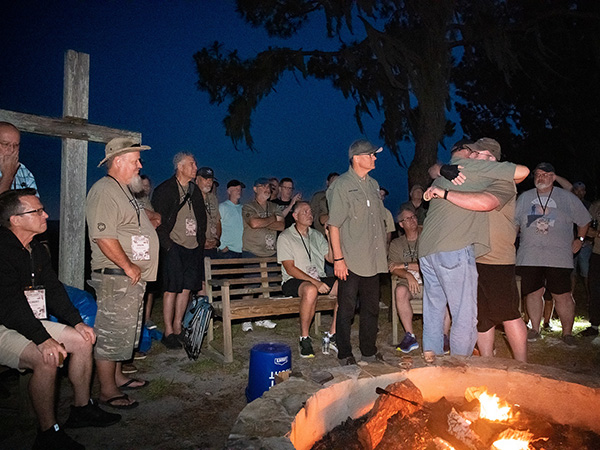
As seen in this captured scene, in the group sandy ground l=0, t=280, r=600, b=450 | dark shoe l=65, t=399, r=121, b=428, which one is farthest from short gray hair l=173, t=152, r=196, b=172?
dark shoe l=65, t=399, r=121, b=428

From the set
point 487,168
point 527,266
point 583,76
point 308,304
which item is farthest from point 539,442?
point 583,76

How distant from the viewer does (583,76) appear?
44.4ft

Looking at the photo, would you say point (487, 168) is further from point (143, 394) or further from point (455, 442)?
point (143, 394)

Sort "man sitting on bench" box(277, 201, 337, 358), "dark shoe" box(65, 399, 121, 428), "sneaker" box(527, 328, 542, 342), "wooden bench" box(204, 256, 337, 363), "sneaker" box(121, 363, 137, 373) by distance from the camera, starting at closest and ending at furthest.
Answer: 1. "dark shoe" box(65, 399, 121, 428)
2. "sneaker" box(121, 363, 137, 373)
3. "wooden bench" box(204, 256, 337, 363)
4. "man sitting on bench" box(277, 201, 337, 358)
5. "sneaker" box(527, 328, 542, 342)

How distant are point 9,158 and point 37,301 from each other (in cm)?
142

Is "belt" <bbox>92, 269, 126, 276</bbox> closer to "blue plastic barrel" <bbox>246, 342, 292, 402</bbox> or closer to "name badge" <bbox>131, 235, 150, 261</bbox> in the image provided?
"name badge" <bbox>131, 235, 150, 261</bbox>

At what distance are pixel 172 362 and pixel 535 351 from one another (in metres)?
4.07

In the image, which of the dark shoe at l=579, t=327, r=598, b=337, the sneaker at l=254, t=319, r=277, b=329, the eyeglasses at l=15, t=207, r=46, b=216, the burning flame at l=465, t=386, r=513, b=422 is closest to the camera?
the burning flame at l=465, t=386, r=513, b=422

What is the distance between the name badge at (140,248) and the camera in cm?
368

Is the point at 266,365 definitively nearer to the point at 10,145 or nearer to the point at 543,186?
the point at 10,145

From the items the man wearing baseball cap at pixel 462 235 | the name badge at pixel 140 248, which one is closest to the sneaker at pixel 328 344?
the man wearing baseball cap at pixel 462 235

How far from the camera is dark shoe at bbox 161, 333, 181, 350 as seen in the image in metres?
5.18

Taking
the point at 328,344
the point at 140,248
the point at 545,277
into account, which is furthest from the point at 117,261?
the point at 545,277

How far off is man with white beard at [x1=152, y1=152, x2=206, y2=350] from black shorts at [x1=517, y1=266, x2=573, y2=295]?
3923 millimetres
